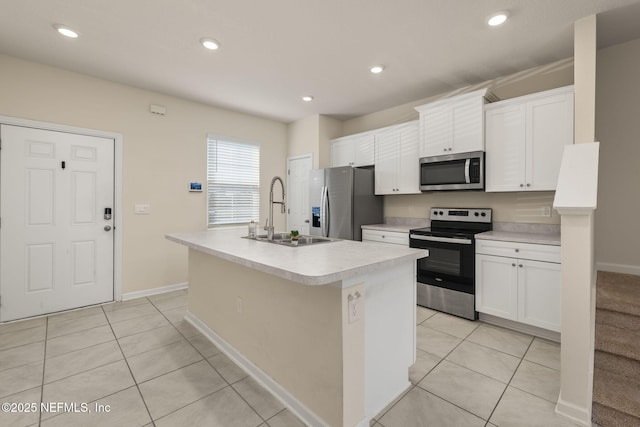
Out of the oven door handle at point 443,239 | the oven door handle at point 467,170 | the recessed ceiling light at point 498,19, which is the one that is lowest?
the oven door handle at point 443,239

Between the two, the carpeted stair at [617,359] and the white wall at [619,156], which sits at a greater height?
the white wall at [619,156]

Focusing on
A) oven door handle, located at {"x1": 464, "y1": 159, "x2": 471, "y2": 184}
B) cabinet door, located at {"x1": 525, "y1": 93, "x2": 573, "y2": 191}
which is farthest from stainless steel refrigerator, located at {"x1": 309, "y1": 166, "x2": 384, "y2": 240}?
cabinet door, located at {"x1": 525, "y1": 93, "x2": 573, "y2": 191}

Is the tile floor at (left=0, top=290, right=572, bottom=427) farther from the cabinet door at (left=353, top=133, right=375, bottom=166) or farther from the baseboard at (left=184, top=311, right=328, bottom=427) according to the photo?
the cabinet door at (left=353, top=133, right=375, bottom=166)

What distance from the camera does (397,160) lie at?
13.2 feet

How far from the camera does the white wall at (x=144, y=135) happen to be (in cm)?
311

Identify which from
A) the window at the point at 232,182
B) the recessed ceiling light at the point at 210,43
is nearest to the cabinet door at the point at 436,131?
the recessed ceiling light at the point at 210,43

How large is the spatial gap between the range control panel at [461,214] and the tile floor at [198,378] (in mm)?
1247

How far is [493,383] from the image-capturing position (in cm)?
199

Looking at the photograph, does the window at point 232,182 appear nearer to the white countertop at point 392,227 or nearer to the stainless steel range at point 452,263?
the white countertop at point 392,227

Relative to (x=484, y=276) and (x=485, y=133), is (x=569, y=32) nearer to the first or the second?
(x=485, y=133)

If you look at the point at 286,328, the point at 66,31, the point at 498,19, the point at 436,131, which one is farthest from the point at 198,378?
the point at 498,19

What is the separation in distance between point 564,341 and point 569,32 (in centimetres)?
250

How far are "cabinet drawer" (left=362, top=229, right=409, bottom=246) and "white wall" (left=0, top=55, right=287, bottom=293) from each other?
2453mm

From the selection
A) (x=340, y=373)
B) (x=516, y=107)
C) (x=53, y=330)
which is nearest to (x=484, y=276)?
(x=516, y=107)
